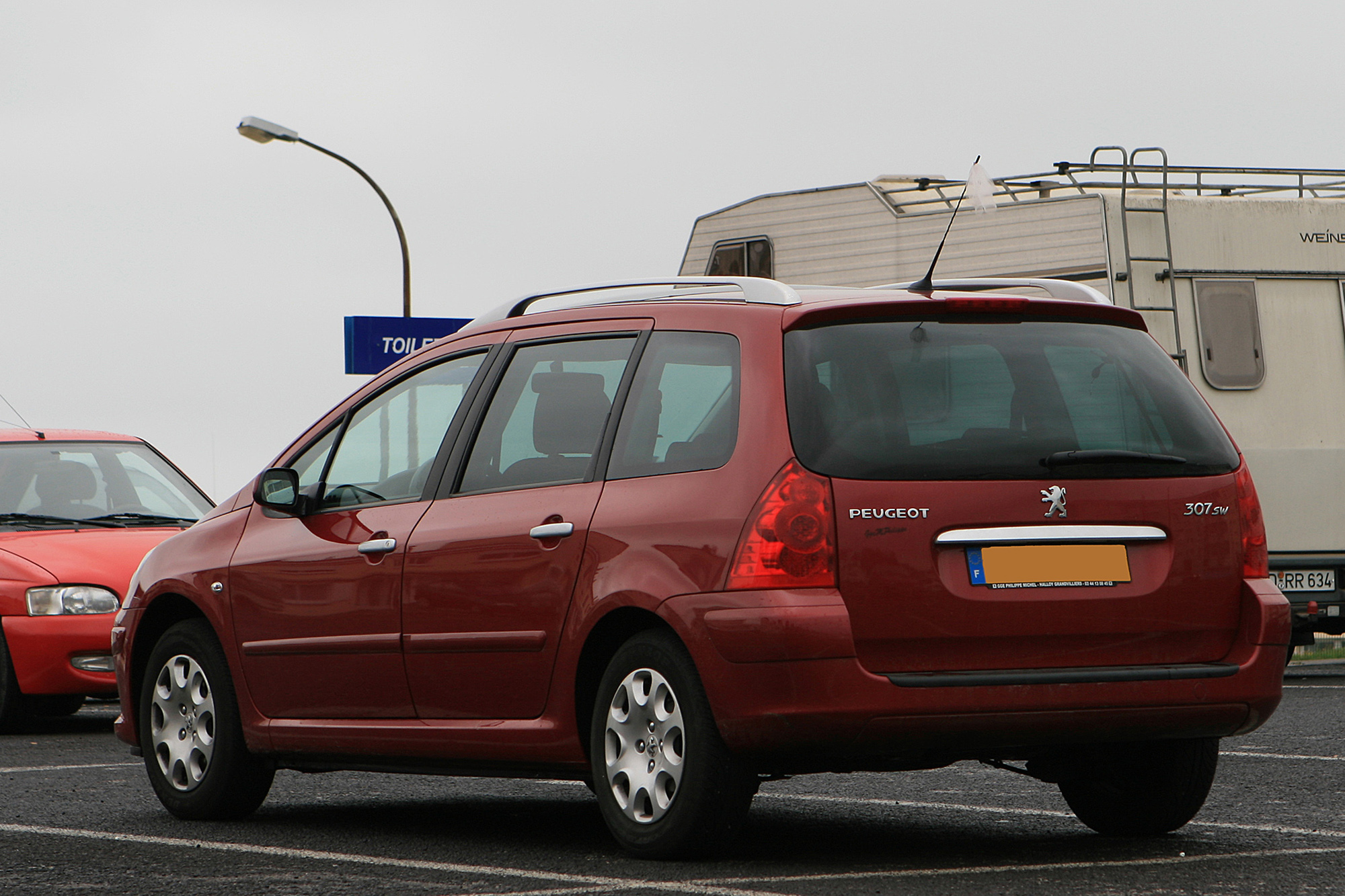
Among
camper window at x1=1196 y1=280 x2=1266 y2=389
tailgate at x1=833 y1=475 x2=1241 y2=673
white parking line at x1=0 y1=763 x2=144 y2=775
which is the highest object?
camper window at x1=1196 y1=280 x2=1266 y2=389

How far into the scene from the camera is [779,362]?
5984 mm

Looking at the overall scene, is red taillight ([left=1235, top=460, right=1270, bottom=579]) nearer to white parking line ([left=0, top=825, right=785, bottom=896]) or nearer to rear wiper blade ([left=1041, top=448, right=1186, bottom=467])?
rear wiper blade ([left=1041, top=448, right=1186, bottom=467])

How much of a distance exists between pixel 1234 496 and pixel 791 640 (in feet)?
4.90

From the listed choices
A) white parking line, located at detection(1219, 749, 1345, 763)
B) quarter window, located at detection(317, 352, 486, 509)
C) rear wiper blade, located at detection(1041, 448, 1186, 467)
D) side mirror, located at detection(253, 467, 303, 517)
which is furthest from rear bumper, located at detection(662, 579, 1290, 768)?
white parking line, located at detection(1219, 749, 1345, 763)

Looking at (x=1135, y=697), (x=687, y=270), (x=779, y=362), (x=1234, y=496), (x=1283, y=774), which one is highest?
(x=687, y=270)

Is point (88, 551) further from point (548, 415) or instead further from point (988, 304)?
point (988, 304)

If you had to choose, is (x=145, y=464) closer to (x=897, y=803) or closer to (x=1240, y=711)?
(x=897, y=803)

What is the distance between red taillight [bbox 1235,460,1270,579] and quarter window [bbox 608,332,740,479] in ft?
5.06

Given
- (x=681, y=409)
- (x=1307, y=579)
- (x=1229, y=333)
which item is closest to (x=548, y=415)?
(x=681, y=409)

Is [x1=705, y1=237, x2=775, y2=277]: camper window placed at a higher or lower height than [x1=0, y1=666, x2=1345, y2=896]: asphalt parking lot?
higher

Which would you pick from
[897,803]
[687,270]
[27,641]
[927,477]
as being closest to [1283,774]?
[897,803]

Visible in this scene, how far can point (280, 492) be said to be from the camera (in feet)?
24.5

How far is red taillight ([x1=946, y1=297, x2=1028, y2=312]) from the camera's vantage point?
6.13 meters

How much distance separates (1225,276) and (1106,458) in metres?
9.25
